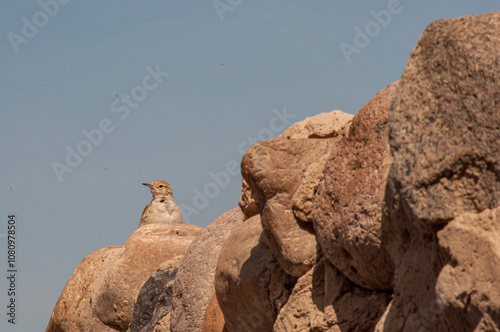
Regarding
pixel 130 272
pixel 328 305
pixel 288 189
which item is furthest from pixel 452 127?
pixel 130 272

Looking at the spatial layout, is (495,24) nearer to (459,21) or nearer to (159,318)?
(459,21)

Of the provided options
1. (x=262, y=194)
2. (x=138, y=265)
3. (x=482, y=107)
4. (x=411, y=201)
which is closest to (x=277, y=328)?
(x=262, y=194)

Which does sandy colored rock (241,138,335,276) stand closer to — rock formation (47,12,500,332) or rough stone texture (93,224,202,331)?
rock formation (47,12,500,332)

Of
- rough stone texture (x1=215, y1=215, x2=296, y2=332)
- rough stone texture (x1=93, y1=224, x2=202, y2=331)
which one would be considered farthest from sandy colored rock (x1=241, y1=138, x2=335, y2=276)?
rough stone texture (x1=93, y1=224, x2=202, y2=331)

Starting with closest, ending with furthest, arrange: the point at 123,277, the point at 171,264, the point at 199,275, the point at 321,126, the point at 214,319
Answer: the point at 321,126 → the point at 214,319 → the point at 199,275 → the point at 171,264 → the point at 123,277

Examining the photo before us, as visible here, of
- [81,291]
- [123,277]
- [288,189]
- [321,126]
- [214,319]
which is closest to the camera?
[288,189]

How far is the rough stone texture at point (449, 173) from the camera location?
7.80 feet

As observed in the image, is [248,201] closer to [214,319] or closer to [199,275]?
[214,319]

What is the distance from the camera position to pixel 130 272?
7852 mm

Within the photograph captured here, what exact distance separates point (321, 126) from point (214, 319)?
185cm

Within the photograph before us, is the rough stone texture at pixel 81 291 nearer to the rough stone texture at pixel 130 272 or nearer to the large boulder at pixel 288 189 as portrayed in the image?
the rough stone texture at pixel 130 272

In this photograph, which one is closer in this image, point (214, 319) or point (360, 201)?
point (360, 201)

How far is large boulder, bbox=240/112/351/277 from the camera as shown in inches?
155

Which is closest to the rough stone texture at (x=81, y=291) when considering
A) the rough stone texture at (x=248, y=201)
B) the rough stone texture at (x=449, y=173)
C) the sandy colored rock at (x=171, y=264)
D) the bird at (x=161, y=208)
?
the sandy colored rock at (x=171, y=264)
